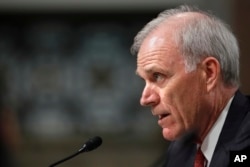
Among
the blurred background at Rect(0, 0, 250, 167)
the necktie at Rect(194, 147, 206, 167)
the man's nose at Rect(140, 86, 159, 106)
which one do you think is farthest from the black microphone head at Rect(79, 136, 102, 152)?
the blurred background at Rect(0, 0, 250, 167)

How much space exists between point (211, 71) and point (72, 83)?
3.64m

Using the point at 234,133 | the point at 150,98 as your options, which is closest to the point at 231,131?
the point at 234,133

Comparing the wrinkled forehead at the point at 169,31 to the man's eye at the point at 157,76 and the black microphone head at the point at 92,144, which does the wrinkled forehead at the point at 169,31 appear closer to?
the man's eye at the point at 157,76

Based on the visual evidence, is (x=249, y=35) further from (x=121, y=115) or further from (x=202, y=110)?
(x=202, y=110)

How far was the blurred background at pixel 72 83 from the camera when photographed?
5.77 metres

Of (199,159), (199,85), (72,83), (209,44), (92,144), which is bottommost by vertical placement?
(199,159)

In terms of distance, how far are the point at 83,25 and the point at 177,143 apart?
3.46m

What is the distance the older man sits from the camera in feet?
7.47

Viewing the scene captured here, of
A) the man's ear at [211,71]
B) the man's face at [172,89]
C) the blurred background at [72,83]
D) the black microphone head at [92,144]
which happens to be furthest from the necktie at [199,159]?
the blurred background at [72,83]

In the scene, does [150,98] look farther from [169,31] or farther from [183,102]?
[169,31]

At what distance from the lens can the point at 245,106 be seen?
233 cm

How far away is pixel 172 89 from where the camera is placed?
2303 millimetres

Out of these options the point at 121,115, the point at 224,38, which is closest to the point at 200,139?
the point at 224,38

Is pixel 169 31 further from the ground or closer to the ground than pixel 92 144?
further from the ground
